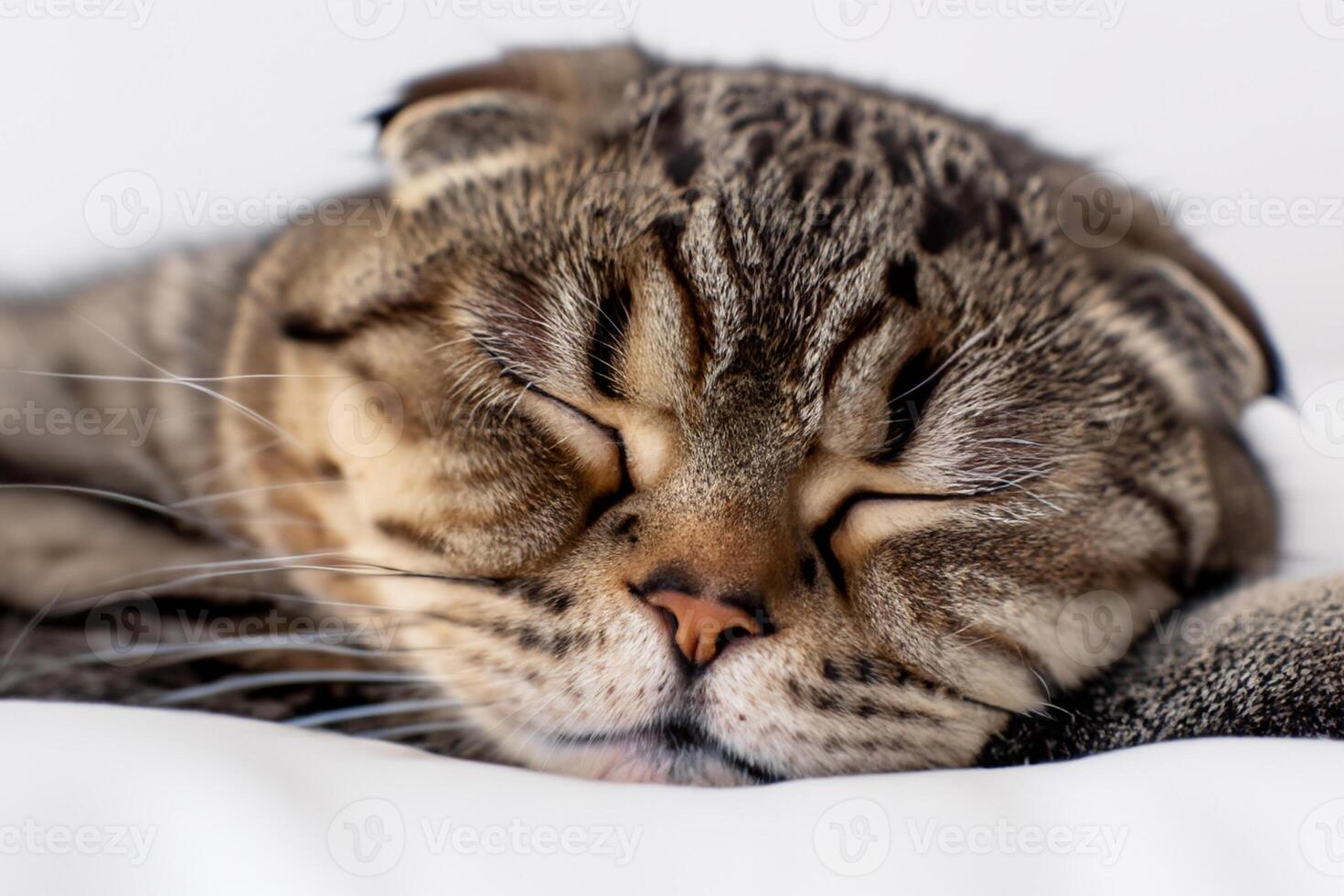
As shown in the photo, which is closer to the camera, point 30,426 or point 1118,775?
point 1118,775

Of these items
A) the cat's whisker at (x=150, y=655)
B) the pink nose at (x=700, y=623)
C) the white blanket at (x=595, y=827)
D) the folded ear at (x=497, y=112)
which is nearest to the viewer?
the white blanket at (x=595, y=827)

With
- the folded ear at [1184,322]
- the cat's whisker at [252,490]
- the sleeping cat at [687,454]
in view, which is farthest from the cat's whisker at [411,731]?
the folded ear at [1184,322]

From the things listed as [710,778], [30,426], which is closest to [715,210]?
[710,778]

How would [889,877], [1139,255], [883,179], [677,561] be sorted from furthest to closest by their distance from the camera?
[1139,255]
[883,179]
[677,561]
[889,877]

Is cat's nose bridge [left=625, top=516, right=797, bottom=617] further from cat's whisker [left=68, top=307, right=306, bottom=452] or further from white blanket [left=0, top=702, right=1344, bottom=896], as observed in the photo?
cat's whisker [left=68, top=307, right=306, bottom=452]

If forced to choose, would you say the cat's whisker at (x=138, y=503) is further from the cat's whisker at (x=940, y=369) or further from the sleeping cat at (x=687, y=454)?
the cat's whisker at (x=940, y=369)

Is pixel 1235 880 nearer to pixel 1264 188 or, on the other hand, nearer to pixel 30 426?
pixel 1264 188
